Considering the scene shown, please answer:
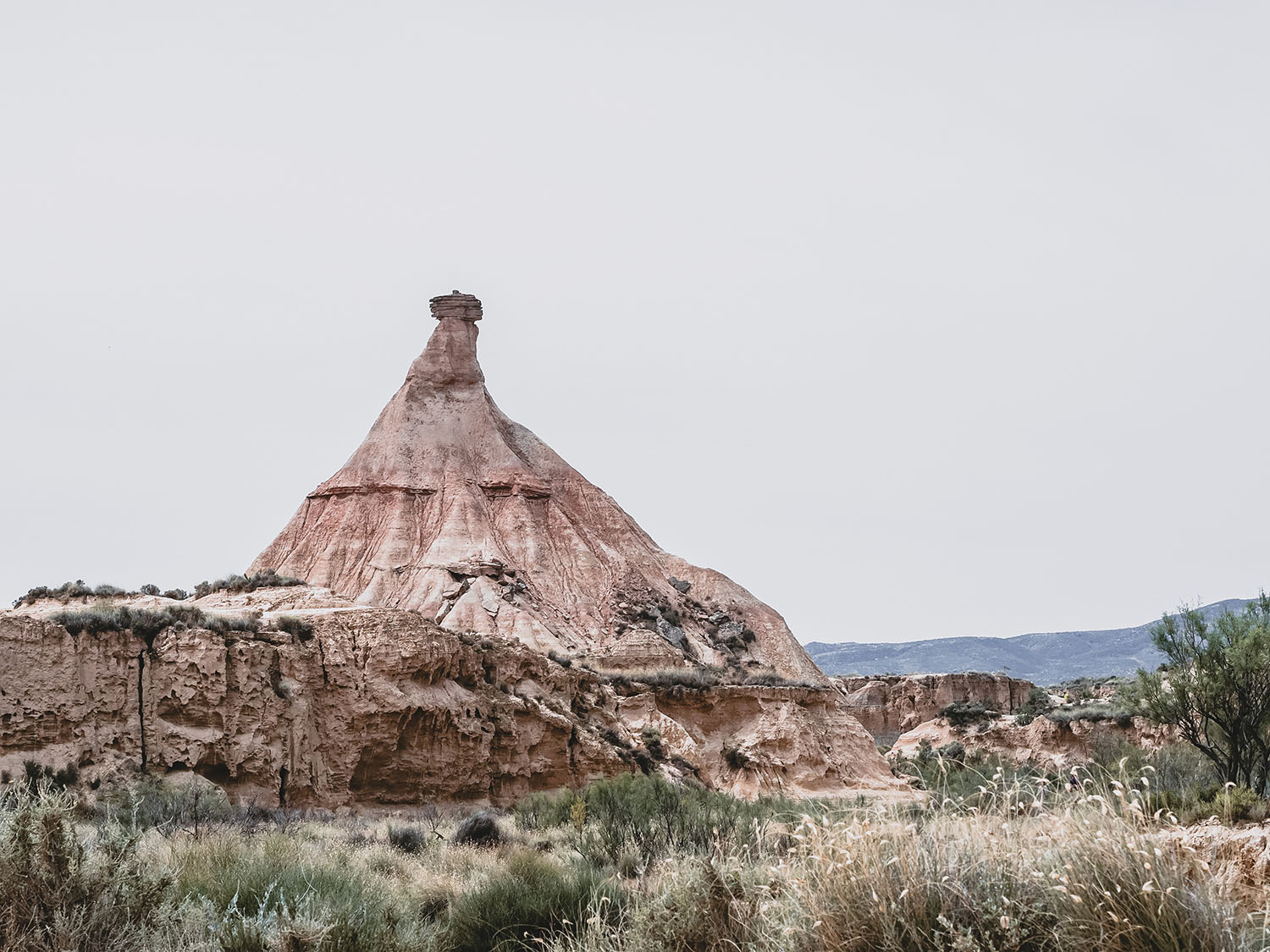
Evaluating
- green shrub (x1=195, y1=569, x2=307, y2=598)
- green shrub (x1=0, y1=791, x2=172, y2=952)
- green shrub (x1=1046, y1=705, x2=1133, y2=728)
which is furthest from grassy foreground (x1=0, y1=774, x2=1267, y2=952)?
green shrub (x1=1046, y1=705, x2=1133, y2=728)

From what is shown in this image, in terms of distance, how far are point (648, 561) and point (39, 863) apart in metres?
60.1

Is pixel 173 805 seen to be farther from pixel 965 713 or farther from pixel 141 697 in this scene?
pixel 965 713

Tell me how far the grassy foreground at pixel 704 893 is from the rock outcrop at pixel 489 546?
132ft

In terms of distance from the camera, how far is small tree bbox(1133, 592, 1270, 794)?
20688mm

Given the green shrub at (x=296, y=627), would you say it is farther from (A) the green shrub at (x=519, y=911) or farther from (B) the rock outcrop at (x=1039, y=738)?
(B) the rock outcrop at (x=1039, y=738)

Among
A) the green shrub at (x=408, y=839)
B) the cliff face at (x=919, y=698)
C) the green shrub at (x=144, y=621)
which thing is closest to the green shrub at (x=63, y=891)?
the green shrub at (x=408, y=839)

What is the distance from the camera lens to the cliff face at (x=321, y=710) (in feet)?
62.5

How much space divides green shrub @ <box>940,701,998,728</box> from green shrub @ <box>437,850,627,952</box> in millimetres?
51142

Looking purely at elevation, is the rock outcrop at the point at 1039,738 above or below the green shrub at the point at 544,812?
below

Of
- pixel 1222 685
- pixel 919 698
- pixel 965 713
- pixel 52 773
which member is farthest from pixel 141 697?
pixel 919 698

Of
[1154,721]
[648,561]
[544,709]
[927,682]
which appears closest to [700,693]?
[544,709]

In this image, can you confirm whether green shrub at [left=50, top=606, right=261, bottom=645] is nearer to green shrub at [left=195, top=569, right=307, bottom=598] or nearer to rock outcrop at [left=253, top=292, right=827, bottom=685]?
green shrub at [left=195, top=569, right=307, bottom=598]

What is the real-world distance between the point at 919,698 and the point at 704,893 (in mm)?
65105

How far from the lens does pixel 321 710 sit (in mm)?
21984
